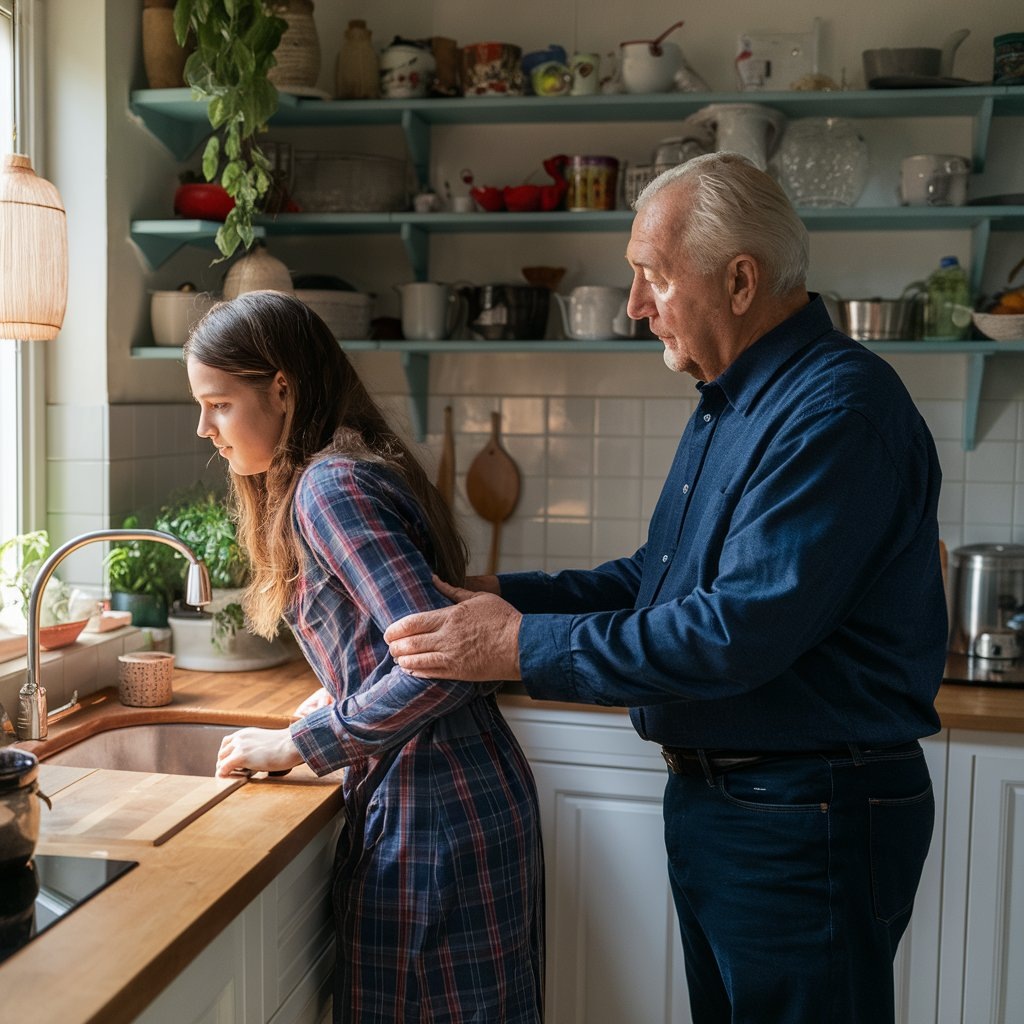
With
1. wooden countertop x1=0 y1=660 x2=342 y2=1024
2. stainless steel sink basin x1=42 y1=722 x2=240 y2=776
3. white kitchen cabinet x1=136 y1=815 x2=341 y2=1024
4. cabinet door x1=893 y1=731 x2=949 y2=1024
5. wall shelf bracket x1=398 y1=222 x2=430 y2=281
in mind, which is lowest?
cabinet door x1=893 y1=731 x2=949 y2=1024

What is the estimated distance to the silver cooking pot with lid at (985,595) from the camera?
260cm

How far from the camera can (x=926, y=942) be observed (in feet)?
Result: 7.49

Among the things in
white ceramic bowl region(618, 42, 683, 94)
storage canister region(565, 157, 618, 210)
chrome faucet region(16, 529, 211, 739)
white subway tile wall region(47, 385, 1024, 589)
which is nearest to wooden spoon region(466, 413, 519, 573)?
white subway tile wall region(47, 385, 1024, 589)

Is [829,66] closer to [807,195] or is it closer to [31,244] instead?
[807,195]

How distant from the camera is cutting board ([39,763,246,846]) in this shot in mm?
1512

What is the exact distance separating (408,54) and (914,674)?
1858 millimetres

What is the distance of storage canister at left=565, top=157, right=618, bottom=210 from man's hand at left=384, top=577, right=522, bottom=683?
146cm

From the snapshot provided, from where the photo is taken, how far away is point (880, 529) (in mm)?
1436

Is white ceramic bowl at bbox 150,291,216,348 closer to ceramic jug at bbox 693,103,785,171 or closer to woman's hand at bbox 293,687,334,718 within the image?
woman's hand at bbox 293,687,334,718

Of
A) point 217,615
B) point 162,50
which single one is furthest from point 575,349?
point 162,50

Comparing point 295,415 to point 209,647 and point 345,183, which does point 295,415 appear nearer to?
point 209,647

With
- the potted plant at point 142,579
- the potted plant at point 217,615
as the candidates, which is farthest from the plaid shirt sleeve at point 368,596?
the potted plant at point 142,579

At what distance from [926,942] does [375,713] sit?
1.31m

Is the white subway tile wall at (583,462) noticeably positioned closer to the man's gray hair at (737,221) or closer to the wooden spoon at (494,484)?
the wooden spoon at (494,484)
